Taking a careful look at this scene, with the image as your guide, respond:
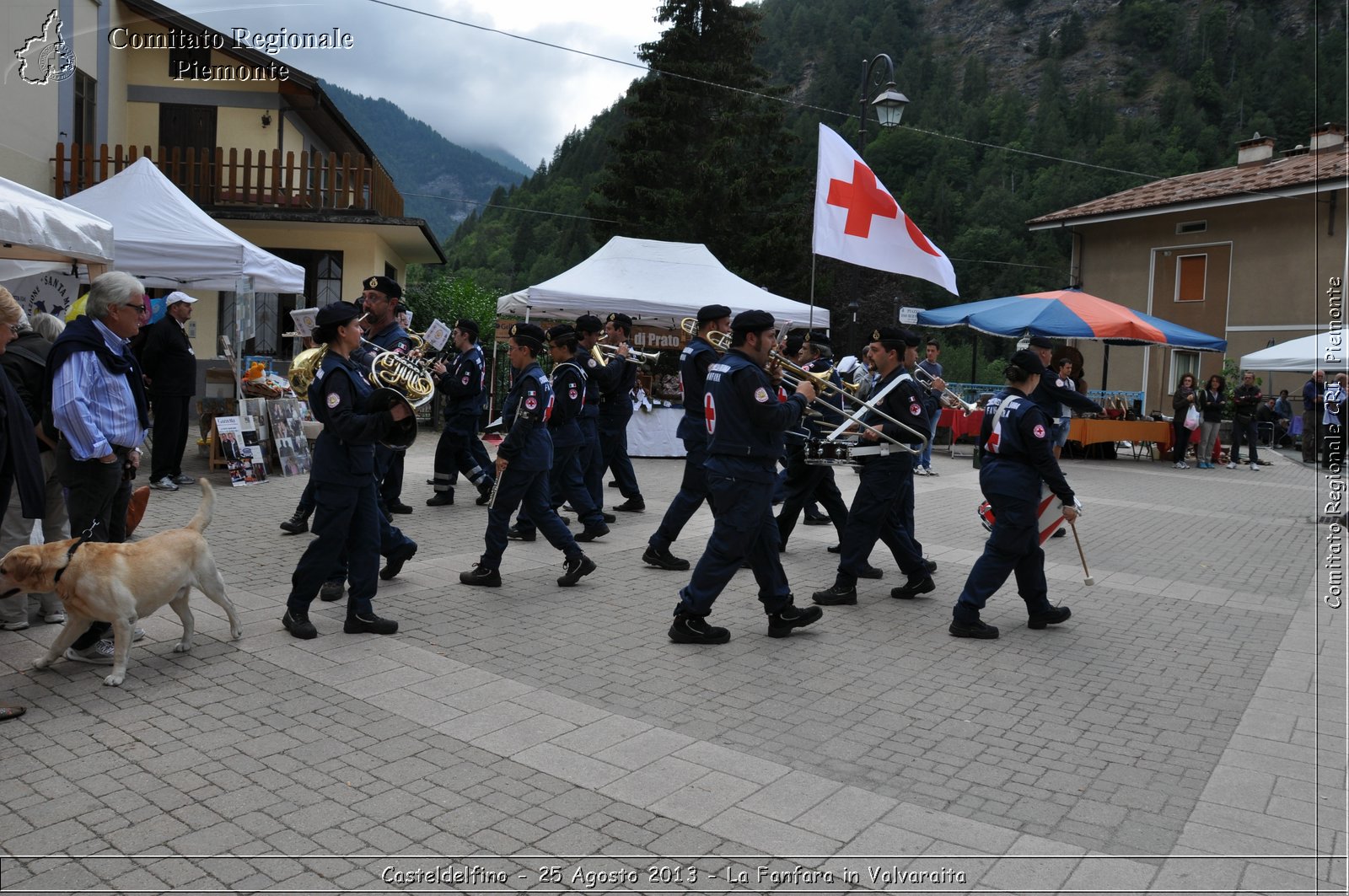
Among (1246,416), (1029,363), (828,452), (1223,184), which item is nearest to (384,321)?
(828,452)

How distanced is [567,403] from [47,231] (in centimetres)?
419

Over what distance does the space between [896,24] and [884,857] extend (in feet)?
301

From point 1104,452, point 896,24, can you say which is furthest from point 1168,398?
point 896,24

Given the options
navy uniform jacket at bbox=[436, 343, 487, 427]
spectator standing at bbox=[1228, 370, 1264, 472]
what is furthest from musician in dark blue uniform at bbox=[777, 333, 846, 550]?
spectator standing at bbox=[1228, 370, 1264, 472]

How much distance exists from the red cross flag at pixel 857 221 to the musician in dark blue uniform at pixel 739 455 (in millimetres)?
4555

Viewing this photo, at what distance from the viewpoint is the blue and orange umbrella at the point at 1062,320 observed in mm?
18109

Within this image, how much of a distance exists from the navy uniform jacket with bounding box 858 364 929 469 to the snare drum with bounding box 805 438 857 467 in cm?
12

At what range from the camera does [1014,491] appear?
6195 mm

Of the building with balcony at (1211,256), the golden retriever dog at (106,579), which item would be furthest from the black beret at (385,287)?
the building with balcony at (1211,256)

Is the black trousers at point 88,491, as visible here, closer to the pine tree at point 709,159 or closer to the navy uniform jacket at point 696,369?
the navy uniform jacket at point 696,369

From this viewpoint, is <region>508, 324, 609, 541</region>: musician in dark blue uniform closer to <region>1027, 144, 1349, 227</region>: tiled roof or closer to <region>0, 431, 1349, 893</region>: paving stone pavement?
<region>0, 431, 1349, 893</region>: paving stone pavement

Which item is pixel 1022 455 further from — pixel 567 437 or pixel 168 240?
pixel 168 240

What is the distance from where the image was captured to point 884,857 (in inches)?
134

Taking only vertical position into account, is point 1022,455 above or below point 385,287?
below
